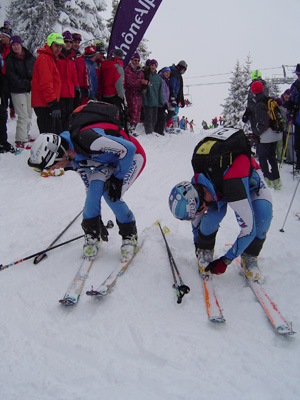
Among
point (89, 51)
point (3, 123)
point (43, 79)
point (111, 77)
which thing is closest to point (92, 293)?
point (43, 79)

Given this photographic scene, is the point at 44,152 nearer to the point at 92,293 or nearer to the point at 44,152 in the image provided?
the point at 44,152

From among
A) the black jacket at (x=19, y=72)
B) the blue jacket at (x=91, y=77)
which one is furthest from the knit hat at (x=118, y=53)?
the black jacket at (x=19, y=72)

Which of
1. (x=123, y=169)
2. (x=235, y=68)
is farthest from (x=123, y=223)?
(x=235, y=68)

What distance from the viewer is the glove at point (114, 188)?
130 inches

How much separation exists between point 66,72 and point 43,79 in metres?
1.00

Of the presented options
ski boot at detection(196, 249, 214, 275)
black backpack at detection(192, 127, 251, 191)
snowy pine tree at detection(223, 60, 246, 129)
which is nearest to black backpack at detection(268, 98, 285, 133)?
black backpack at detection(192, 127, 251, 191)

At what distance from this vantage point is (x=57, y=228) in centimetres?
430

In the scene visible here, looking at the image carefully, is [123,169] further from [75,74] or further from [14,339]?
[75,74]

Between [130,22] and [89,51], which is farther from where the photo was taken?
[130,22]

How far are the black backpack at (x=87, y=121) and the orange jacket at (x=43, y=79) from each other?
2858mm

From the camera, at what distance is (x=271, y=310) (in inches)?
106

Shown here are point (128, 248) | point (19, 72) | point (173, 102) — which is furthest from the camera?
point (173, 102)

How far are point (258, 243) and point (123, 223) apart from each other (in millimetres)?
1596

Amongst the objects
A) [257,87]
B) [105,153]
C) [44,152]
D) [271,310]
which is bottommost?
[271,310]
